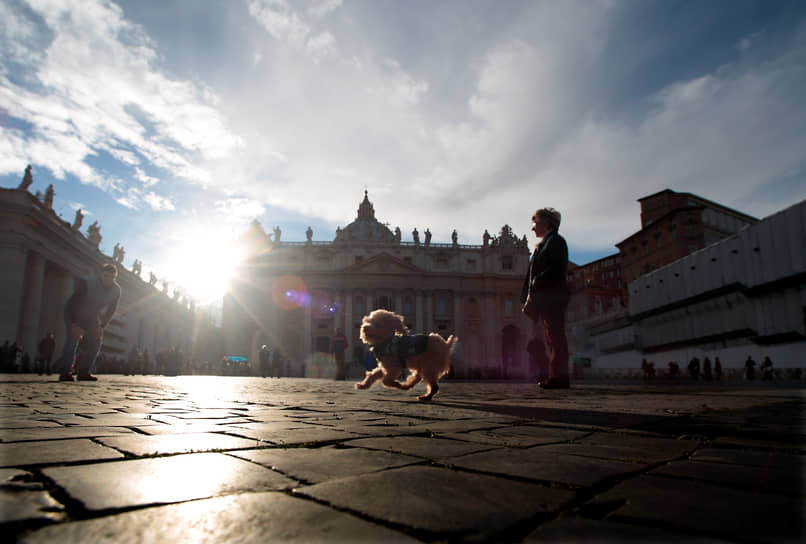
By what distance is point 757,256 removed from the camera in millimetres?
22547

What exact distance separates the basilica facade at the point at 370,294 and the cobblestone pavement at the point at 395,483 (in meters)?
50.5

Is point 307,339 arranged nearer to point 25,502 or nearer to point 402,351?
point 402,351

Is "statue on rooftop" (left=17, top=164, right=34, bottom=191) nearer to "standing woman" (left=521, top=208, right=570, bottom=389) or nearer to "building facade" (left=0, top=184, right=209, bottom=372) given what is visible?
"building facade" (left=0, top=184, right=209, bottom=372)

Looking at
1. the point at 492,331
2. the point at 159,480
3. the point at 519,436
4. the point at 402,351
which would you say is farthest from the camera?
the point at 492,331

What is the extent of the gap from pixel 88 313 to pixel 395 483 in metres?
9.26

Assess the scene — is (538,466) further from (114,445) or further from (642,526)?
(114,445)

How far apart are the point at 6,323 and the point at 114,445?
100 feet

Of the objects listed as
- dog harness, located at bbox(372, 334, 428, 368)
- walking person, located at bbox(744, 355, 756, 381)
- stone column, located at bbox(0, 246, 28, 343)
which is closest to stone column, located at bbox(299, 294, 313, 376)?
stone column, located at bbox(0, 246, 28, 343)

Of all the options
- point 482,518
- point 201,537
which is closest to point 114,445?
point 201,537

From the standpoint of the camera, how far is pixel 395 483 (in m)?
1.40

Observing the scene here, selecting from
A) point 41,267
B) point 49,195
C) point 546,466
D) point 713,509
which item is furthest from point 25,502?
point 49,195

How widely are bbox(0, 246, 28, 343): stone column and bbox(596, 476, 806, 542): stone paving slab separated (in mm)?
31856

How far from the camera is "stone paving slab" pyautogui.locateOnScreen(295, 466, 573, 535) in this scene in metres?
1.06

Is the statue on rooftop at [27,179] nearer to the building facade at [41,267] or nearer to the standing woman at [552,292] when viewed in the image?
the building facade at [41,267]
